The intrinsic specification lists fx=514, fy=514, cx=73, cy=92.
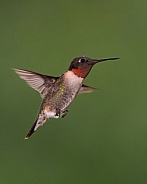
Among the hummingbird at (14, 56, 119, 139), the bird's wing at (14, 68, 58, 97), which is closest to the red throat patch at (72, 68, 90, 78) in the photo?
the hummingbird at (14, 56, 119, 139)

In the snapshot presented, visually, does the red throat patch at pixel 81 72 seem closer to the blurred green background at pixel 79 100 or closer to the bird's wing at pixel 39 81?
the bird's wing at pixel 39 81

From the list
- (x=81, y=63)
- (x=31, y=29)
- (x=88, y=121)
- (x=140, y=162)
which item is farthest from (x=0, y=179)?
(x=81, y=63)

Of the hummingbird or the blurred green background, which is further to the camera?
the blurred green background

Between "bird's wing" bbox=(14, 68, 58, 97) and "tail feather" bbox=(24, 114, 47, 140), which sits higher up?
"bird's wing" bbox=(14, 68, 58, 97)

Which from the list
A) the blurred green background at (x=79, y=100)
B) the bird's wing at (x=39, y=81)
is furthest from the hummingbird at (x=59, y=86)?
the blurred green background at (x=79, y=100)

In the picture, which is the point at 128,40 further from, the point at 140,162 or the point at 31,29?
the point at 140,162

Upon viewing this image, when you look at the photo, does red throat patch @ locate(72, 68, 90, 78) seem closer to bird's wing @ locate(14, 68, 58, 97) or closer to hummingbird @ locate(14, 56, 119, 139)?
hummingbird @ locate(14, 56, 119, 139)
